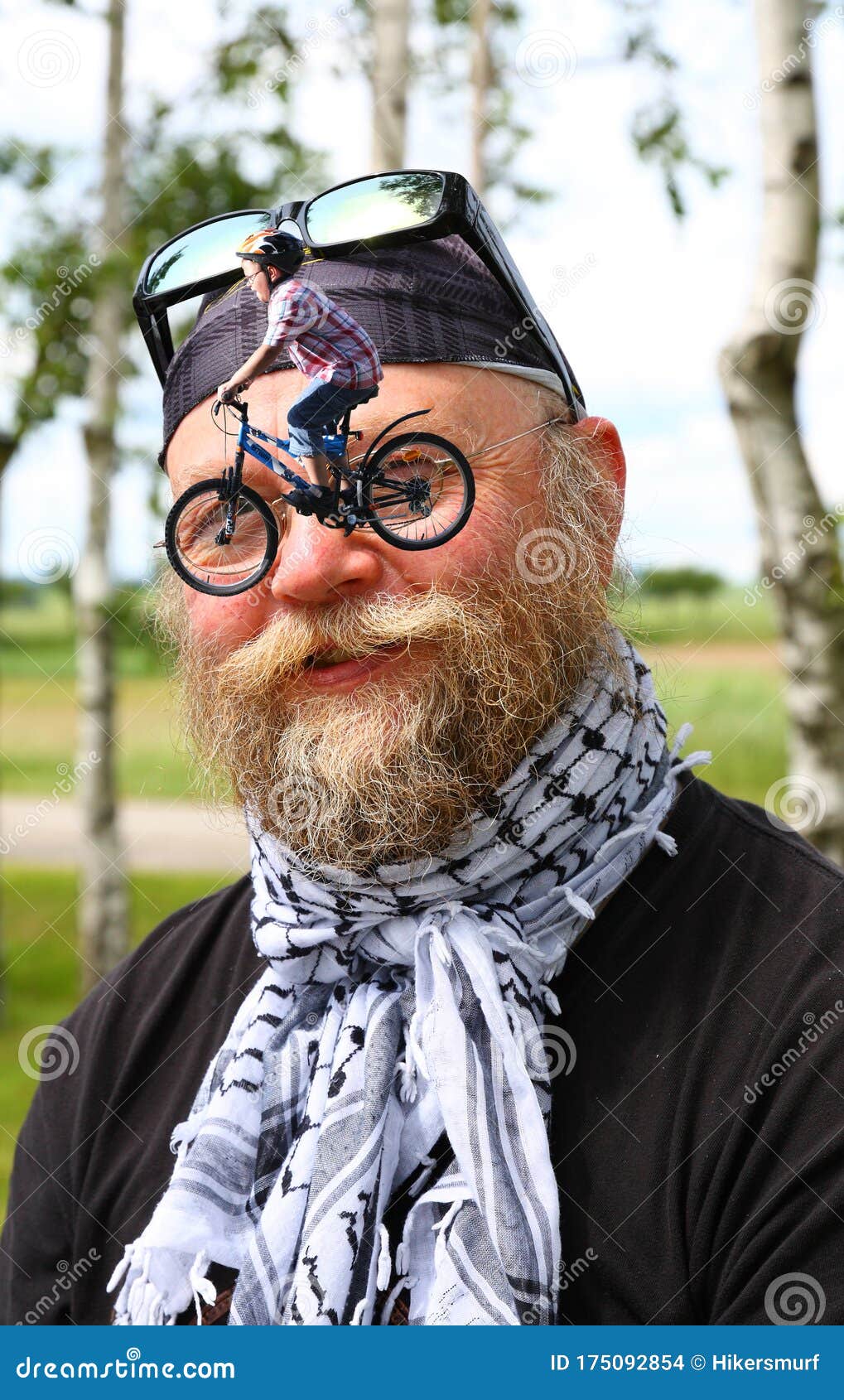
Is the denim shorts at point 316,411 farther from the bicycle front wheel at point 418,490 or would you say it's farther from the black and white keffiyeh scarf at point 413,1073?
the black and white keffiyeh scarf at point 413,1073

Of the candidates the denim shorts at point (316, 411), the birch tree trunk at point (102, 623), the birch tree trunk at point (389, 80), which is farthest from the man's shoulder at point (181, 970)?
the birch tree trunk at point (102, 623)

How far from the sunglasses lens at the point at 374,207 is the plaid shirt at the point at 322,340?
0.64 ft

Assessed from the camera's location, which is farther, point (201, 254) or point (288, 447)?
point (201, 254)

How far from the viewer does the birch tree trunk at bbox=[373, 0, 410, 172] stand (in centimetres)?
493

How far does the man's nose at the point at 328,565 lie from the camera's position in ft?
6.45

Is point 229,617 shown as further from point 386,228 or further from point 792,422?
point 792,422

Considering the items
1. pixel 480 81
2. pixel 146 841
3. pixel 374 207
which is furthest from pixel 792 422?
pixel 146 841

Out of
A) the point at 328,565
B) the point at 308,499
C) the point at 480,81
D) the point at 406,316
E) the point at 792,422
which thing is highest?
the point at 480,81

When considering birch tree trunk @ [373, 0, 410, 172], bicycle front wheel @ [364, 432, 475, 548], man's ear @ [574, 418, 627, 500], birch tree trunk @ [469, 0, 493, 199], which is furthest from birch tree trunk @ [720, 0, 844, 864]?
birch tree trunk @ [469, 0, 493, 199]

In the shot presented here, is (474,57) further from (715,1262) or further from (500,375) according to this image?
(715,1262)

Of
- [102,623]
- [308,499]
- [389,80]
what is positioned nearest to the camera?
[308,499]

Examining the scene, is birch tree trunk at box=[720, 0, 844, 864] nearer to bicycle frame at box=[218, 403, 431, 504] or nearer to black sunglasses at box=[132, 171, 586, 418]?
black sunglasses at box=[132, 171, 586, 418]

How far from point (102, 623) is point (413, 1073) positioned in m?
6.13

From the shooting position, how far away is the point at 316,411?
1.96 metres
